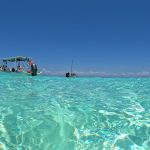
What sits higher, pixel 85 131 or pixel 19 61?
pixel 19 61

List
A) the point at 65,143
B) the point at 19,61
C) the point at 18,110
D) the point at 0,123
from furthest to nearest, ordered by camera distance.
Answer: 1. the point at 19,61
2. the point at 18,110
3. the point at 0,123
4. the point at 65,143

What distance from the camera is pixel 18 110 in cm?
757

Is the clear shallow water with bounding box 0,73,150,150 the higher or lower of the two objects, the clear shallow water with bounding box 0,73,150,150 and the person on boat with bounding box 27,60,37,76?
the lower

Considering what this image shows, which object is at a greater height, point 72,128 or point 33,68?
point 33,68

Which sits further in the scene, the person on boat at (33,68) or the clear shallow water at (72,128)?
the person on boat at (33,68)

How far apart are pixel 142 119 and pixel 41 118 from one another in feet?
9.16

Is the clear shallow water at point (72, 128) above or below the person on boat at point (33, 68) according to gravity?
below

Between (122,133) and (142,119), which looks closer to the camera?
(122,133)

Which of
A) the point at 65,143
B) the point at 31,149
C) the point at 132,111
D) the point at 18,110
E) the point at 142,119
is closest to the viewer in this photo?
the point at 31,149

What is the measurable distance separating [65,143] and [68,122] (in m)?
1.40

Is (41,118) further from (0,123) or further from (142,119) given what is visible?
(142,119)

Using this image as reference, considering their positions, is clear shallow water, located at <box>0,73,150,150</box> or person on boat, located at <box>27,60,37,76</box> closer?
clear shallow water, located at <box>0,73,150,150</box>

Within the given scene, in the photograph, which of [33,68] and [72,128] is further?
[33,68]

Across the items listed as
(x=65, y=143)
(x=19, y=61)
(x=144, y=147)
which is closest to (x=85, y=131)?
(x=65, y=143)
